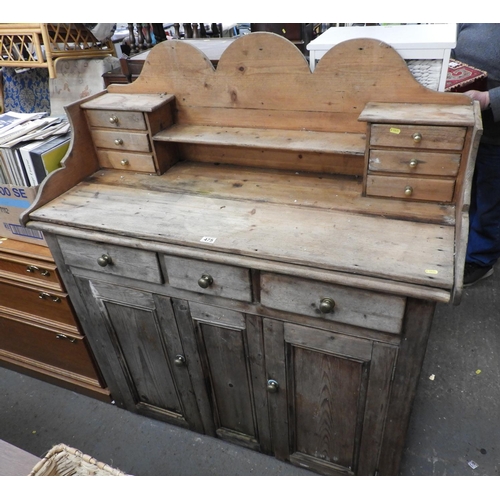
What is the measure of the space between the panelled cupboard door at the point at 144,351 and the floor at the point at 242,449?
4.4 inches

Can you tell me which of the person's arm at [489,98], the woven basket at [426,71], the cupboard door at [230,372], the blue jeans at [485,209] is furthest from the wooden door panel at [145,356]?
the blue jeans at [485,209]

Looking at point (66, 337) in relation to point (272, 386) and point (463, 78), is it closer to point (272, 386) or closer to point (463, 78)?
point (272, 386)

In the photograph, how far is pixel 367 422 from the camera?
52.4 inches

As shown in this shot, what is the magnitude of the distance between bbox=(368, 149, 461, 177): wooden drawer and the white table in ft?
0.72

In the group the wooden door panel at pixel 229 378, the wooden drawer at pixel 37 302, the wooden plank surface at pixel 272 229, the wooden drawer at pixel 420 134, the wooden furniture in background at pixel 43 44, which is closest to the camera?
the wooden plank surface at pixel 272 229

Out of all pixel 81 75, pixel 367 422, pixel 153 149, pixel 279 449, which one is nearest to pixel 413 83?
pixel 153 149

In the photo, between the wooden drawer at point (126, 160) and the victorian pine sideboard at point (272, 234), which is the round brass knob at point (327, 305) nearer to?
the victorian pine sideboard at point (272, 234)

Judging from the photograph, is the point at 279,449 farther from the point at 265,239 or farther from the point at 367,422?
the point at 265,239

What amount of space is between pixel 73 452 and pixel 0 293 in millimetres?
965

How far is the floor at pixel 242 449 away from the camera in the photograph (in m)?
1.64

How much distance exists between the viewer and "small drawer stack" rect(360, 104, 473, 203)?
115cm

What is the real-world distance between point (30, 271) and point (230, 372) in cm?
88

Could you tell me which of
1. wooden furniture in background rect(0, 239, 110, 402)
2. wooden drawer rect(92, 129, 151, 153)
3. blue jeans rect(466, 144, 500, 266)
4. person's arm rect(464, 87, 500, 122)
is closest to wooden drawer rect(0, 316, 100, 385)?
wooden furniture in background rect(0, 239, 110, 402)

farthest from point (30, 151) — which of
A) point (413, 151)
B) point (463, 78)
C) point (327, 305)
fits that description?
point (463, 78)
